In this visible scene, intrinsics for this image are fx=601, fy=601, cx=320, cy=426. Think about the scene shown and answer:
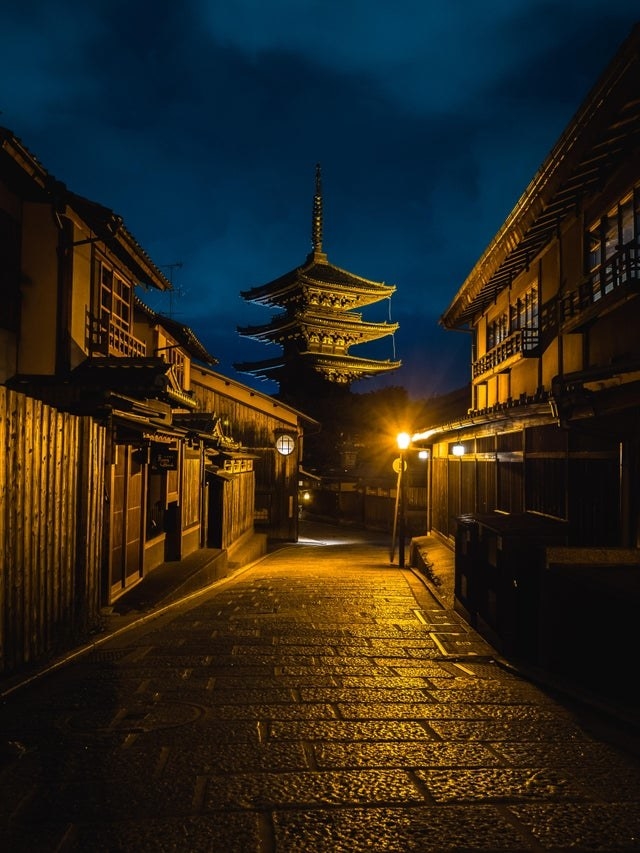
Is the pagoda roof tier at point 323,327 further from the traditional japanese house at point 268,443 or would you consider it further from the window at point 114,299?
the window at point 114,299

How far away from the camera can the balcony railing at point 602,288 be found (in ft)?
30.0

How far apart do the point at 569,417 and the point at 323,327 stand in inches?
1382

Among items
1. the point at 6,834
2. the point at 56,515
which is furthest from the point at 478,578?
the point at 6,834

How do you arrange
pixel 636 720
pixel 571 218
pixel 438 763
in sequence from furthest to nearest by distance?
pixel 571 218
pixel 636 720
pixel 438 763

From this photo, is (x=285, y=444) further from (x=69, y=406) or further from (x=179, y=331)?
(x=69, y=406)

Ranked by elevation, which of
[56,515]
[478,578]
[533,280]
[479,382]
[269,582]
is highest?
[533,280]

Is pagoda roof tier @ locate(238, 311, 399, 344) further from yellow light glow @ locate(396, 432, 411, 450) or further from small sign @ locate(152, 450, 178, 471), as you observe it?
small sign @ locate(152, 450, 178, 471)

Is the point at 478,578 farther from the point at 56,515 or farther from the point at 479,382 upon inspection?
the point at 479,382

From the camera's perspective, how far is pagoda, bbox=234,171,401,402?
4306 cm

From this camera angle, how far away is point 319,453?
45.6 meters

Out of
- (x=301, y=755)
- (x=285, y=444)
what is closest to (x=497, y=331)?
(x=285, y=444)

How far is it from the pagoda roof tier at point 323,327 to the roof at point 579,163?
26961 millimetres

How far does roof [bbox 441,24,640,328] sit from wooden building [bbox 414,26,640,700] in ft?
0.09

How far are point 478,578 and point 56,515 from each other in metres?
6.38
